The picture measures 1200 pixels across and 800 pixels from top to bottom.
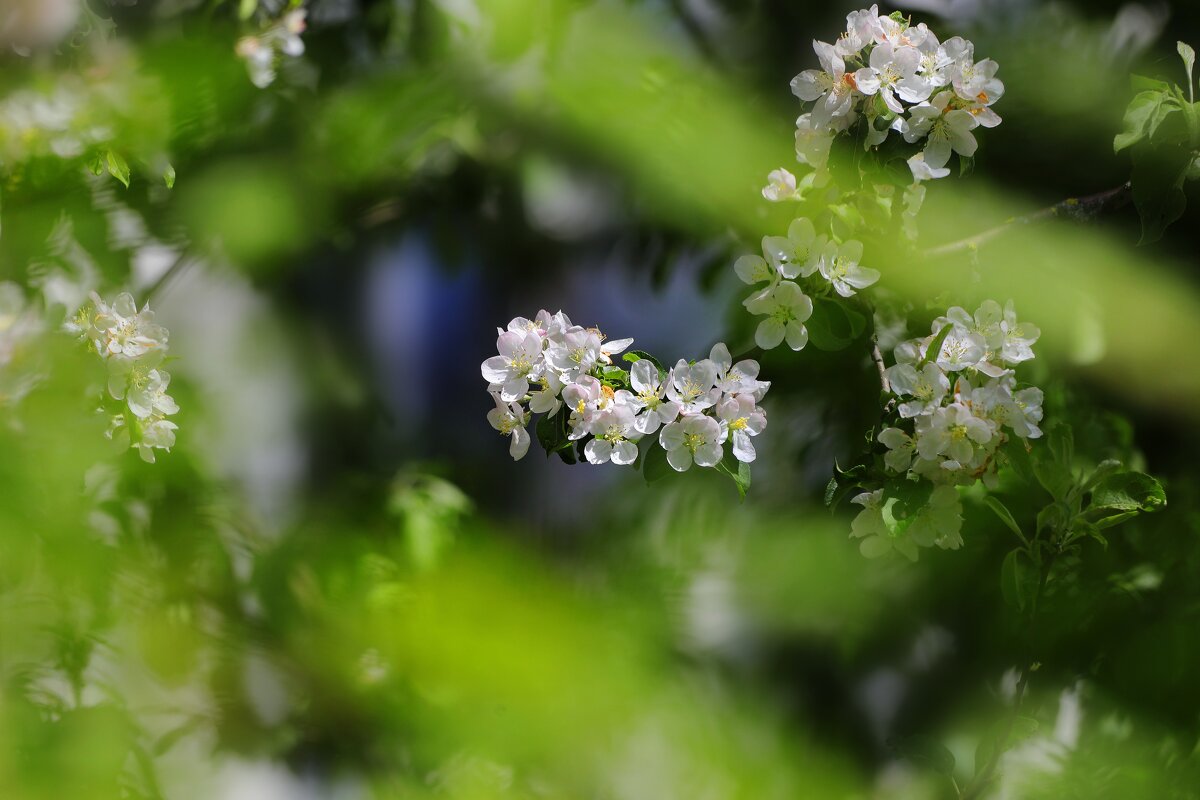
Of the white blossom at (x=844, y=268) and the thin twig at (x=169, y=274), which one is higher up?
the white blossom at (x=844, y=268)

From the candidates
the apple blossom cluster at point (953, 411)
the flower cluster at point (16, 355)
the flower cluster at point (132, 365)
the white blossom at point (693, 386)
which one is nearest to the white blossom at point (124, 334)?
→ the flower cluster at point (132, 365)

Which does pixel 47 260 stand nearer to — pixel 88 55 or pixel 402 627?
pixel 88 55

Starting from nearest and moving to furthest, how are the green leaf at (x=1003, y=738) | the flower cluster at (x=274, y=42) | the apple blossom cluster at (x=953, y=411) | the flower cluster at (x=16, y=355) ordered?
the apple blossom cluster at (x=953, y=411)
the green leaf at (x=1003, y=738)
the flower cluster at (x=16, y=355)
the flower cluster at (x=274, y=42)

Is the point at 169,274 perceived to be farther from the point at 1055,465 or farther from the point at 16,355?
the point at 1055,465

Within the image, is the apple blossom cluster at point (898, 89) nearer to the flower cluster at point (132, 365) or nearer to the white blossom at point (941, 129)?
the white blossom at point (941, 129)

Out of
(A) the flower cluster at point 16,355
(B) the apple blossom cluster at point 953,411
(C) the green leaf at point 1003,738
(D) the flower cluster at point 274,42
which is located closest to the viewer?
(B) the apple blossom cluster at point 953,411

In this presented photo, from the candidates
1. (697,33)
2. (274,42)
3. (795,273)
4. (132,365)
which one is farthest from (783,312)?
(274,42)
